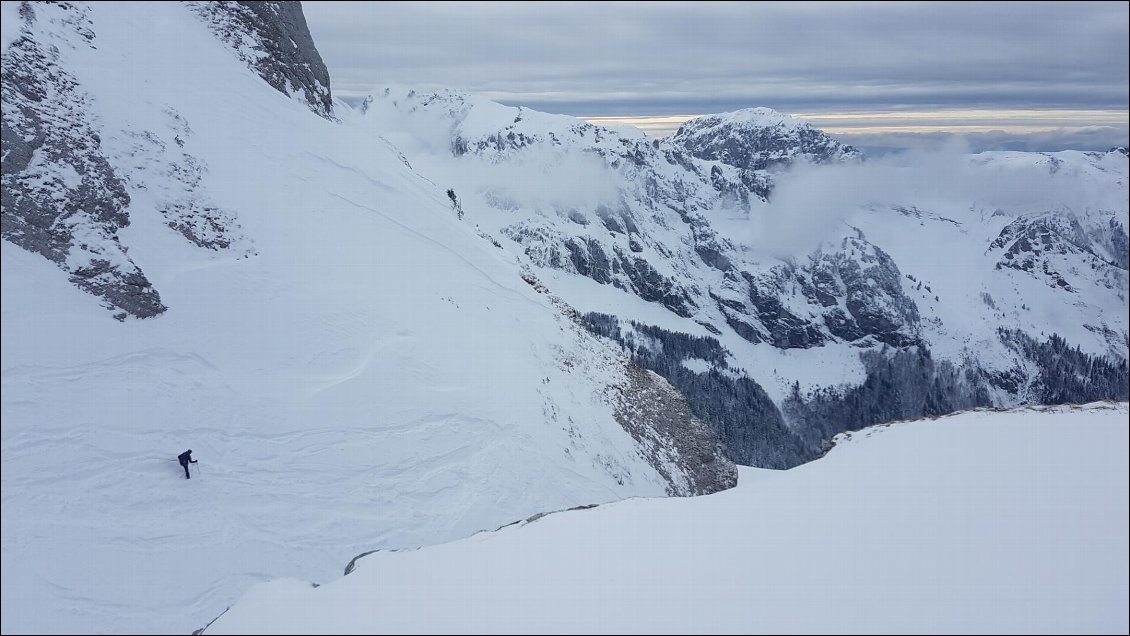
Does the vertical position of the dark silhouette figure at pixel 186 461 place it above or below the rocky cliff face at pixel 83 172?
below

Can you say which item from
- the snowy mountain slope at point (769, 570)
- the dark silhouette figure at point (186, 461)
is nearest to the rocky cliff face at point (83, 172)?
the dark silhouette figure at point (186, 461)

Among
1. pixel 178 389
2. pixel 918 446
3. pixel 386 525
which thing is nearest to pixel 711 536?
pixel 918 446

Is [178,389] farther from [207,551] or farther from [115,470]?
[207,551]

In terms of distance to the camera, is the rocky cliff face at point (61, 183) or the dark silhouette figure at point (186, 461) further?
the rocky cliff face at point (61, 183)

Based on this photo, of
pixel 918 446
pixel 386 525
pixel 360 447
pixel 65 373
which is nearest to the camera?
pixel 918 446

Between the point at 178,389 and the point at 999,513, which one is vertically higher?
the point at 999,513

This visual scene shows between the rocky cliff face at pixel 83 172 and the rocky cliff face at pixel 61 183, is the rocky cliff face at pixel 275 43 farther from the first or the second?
the rocky cliff face at pixel 61 183

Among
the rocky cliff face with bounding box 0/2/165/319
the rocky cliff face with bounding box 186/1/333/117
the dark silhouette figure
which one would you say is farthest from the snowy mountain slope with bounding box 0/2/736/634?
the rocky cliff face with bounding box 186/1/333/117
